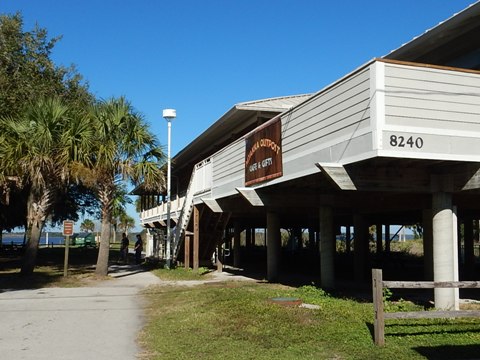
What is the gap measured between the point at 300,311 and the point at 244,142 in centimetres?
689

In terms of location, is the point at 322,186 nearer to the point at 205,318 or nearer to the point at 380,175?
the point at 380,175

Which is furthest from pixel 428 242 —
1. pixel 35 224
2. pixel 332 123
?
pixel 35 224

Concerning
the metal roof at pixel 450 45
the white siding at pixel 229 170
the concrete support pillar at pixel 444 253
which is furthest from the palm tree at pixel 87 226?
the concrete support pillar at pixel 444 253

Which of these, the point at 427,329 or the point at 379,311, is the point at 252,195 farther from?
the point at 379,311

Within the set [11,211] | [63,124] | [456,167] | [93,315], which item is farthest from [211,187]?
[11,211]

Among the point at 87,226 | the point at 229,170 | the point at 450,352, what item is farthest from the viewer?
the point at 87,226

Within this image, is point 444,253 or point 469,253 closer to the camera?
point 444,253

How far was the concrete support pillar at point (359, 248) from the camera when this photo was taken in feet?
59.9

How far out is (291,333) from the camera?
8.46m

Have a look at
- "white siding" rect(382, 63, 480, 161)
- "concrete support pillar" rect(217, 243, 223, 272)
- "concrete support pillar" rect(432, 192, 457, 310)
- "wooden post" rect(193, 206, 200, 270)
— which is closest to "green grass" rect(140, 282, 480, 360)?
"concrete support pillar" rect(432, 192, 457, 310)

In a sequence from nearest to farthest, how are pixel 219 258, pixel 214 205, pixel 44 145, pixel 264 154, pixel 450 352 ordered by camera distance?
pixel 450 352 < pixel 264 154 < pixel 44 145 < pixel 214 205 < pixel 219 258

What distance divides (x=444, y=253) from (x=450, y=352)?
3.59 meters

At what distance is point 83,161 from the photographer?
18375 millimetres

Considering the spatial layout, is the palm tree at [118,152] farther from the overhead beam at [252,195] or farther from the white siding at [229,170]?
the overhead beam at [252,195]
